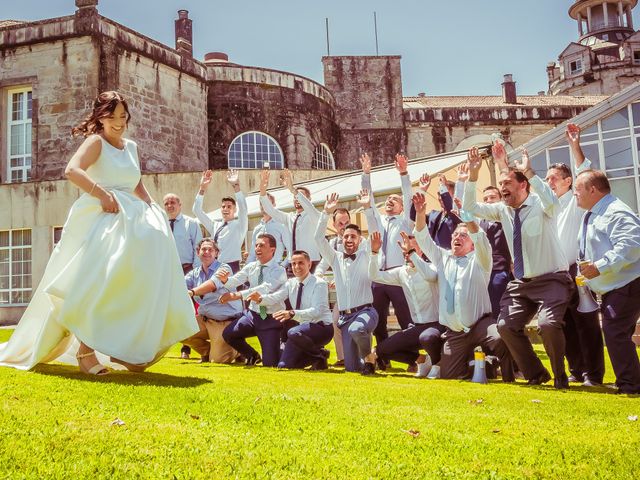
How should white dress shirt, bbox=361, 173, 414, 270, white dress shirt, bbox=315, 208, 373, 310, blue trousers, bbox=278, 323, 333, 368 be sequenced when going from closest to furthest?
1. blue trousers, bbox=278, 323, 333, 368
2. white dress shirt, bbox=315, 208, 373, 310
3. white dress shirt, bbox=361, 173, 414, 270

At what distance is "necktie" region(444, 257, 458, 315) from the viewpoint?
7.22 meters

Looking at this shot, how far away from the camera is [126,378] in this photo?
199 inches

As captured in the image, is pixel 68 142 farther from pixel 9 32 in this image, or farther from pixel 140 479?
pixel 140 479

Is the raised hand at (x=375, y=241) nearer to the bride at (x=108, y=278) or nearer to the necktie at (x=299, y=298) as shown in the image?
the necktie at (x=299, y=298)

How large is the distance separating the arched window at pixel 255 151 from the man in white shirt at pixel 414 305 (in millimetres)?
19918

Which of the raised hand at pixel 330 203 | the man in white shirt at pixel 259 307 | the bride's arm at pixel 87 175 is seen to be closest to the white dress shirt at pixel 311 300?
the man in white shirt at pixel 259 307

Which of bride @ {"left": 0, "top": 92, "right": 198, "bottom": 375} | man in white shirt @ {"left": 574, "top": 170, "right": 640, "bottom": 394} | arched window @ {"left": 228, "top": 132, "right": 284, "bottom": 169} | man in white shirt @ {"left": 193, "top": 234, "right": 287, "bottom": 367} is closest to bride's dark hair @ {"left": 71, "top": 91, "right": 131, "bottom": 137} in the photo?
bride @ {"left": 0, "top": 92, "right": 198, "bottom": 375}

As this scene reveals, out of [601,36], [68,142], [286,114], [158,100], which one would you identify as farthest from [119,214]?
[601,36]

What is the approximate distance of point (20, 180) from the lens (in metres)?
23.2

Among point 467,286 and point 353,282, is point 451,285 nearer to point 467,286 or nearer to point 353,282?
point 467,286

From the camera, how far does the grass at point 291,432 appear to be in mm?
3037

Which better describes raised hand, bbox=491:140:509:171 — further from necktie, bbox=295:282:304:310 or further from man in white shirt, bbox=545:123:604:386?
necktie, bbox=295:282:304:310

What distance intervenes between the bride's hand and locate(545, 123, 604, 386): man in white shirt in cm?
429

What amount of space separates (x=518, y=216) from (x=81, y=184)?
3826 mm
